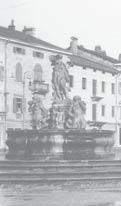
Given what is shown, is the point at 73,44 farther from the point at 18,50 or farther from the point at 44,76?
the point at 18,50

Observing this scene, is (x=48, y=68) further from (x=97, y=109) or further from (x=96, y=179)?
(x=96, y=179)

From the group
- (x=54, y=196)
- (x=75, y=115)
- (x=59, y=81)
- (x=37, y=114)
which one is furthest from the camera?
(x=37, y=114)

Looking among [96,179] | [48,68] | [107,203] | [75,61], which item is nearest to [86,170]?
[96,179]

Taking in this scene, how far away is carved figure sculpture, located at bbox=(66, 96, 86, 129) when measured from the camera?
27891 millimetres

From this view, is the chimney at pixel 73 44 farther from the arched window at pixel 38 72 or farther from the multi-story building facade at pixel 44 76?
the arched window at pixel 38 72

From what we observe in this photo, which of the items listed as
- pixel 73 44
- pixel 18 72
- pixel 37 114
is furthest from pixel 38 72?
pixel 37 114

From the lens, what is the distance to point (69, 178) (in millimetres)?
18828

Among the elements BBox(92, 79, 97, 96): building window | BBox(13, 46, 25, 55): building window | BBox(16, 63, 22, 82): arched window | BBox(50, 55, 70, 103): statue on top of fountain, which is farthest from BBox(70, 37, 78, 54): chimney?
BBox(50, 55, 70, 103): statue on top of fountain

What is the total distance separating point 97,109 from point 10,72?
56.4 feet

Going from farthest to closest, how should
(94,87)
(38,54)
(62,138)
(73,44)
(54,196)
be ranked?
(73,44)
(94,87)
(38,54)
(62,138)
(54,196)

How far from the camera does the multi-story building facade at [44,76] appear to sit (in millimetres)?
53406

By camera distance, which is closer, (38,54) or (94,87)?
(38,54)

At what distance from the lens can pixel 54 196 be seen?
1606 cm

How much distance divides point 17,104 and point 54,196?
39170 mm
